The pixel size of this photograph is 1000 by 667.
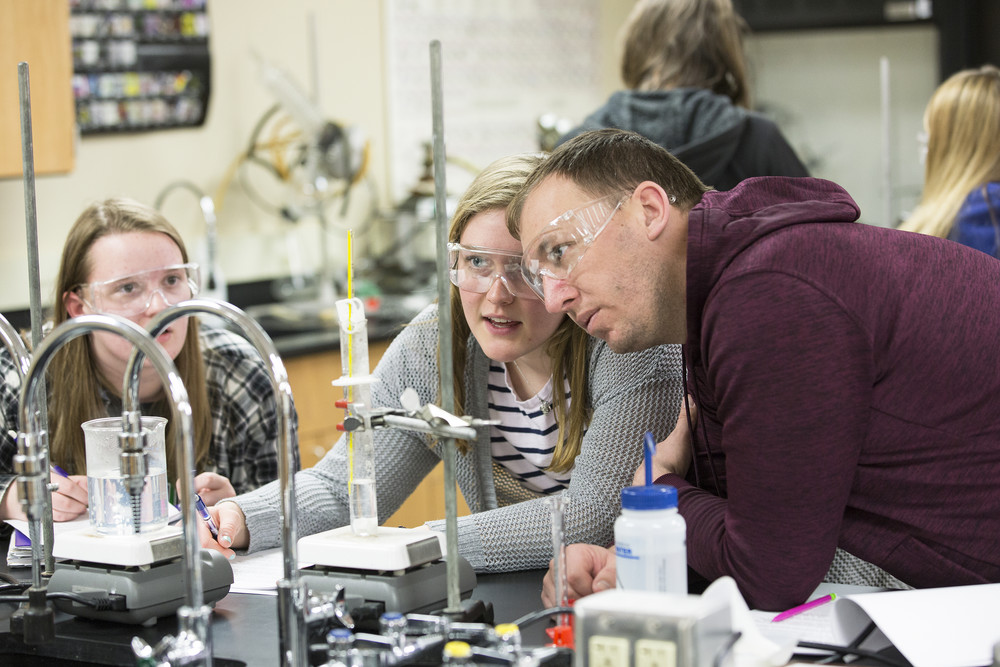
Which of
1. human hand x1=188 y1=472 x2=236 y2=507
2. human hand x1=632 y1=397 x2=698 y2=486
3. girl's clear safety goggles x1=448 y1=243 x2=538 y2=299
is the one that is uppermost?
girl's clear safety goggles x1=448 y1=243 x2=538 y2=299

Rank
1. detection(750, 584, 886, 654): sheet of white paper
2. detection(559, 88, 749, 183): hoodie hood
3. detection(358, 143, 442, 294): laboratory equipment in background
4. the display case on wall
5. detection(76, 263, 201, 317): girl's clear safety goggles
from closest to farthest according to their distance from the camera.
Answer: detection(750, 584, 886, 654): sheet of white paper, detection(76, 263, 201, 317): girl's clear safety goggles, detection(559, 88, 749, 183): hoodie hood, the display case on wall, detection(358, 143, 442, 294): laboratory equipment in background

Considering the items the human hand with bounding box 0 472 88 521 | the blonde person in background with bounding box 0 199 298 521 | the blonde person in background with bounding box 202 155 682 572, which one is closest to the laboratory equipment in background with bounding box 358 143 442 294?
the blonde person in background with bounding box 0 199 298 521

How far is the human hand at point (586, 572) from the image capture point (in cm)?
148

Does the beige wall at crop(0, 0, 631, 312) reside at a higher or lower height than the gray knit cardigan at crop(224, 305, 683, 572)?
higher

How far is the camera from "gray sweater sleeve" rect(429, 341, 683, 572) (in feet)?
5.38

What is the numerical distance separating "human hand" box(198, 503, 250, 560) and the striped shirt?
0.46 metres

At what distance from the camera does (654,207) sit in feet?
5.04

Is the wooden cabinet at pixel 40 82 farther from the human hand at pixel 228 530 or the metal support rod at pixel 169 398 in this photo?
the metal support rod at pixel 169 398

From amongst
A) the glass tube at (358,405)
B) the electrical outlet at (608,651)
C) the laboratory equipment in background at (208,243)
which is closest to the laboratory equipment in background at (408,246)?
the laboratory equipment in background at (208,243)

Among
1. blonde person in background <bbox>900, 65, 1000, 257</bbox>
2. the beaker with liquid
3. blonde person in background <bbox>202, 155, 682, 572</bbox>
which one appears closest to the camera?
the beaker with liquid

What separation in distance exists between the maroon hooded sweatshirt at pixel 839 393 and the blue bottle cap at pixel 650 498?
0.18 metres

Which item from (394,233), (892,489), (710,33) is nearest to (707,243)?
(892,489)

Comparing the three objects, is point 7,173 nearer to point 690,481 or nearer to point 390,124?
point 390,124

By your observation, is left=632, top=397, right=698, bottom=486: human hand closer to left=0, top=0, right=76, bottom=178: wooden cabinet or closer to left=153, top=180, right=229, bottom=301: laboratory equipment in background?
left=0, top=0, right=76, bottom=178: wooden cabinet
